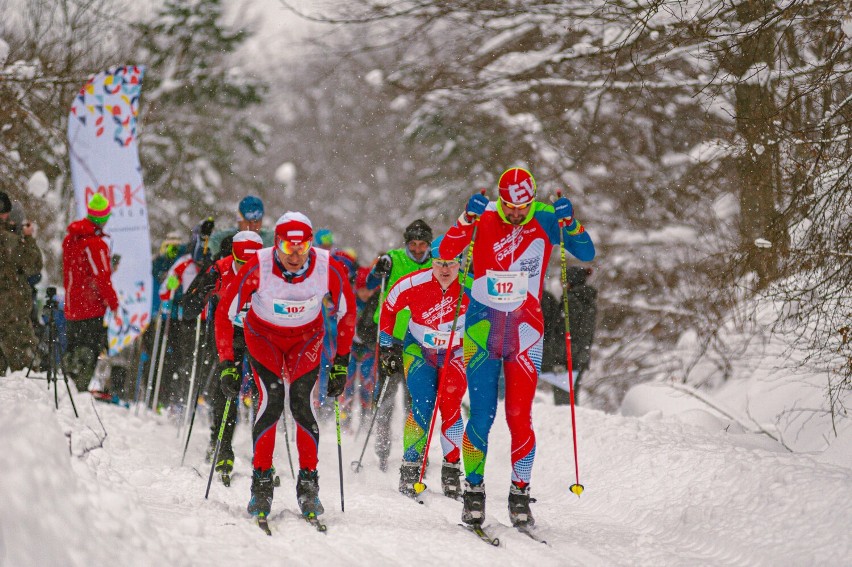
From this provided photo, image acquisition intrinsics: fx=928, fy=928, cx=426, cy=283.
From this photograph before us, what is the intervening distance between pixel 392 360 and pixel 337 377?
1.28 metres

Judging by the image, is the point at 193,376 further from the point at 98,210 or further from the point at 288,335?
the point at 288,335

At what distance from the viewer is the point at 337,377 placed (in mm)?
5867

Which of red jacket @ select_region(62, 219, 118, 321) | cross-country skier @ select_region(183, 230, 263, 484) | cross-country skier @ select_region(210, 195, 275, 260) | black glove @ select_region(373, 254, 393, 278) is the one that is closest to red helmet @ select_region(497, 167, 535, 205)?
cross-country skier @ select_region(183, 230, 263, 484)

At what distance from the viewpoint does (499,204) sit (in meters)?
6.11

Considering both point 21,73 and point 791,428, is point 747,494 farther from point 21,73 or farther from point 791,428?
point 21,73

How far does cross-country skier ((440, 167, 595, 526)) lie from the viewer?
5969 mm

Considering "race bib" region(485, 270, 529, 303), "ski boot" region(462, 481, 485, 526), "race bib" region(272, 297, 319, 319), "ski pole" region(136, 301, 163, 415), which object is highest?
"race bib" region(485, 270, 529, 303)

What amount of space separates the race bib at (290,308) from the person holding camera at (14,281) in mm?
4628

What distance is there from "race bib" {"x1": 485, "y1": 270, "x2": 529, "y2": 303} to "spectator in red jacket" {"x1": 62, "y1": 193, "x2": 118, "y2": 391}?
5.32m

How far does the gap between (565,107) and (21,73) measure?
255 inches

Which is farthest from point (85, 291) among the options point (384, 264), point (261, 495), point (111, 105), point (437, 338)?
point (261, 495)

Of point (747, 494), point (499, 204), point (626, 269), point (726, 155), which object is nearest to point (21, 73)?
point (499, 204)

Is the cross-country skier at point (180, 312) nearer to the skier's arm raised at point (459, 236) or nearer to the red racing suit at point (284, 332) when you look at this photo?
the red racing suit at point (284, 332)

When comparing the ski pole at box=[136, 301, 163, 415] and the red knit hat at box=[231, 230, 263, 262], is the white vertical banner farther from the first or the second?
the red knit hat at box=[231, 230, 263, 262]
